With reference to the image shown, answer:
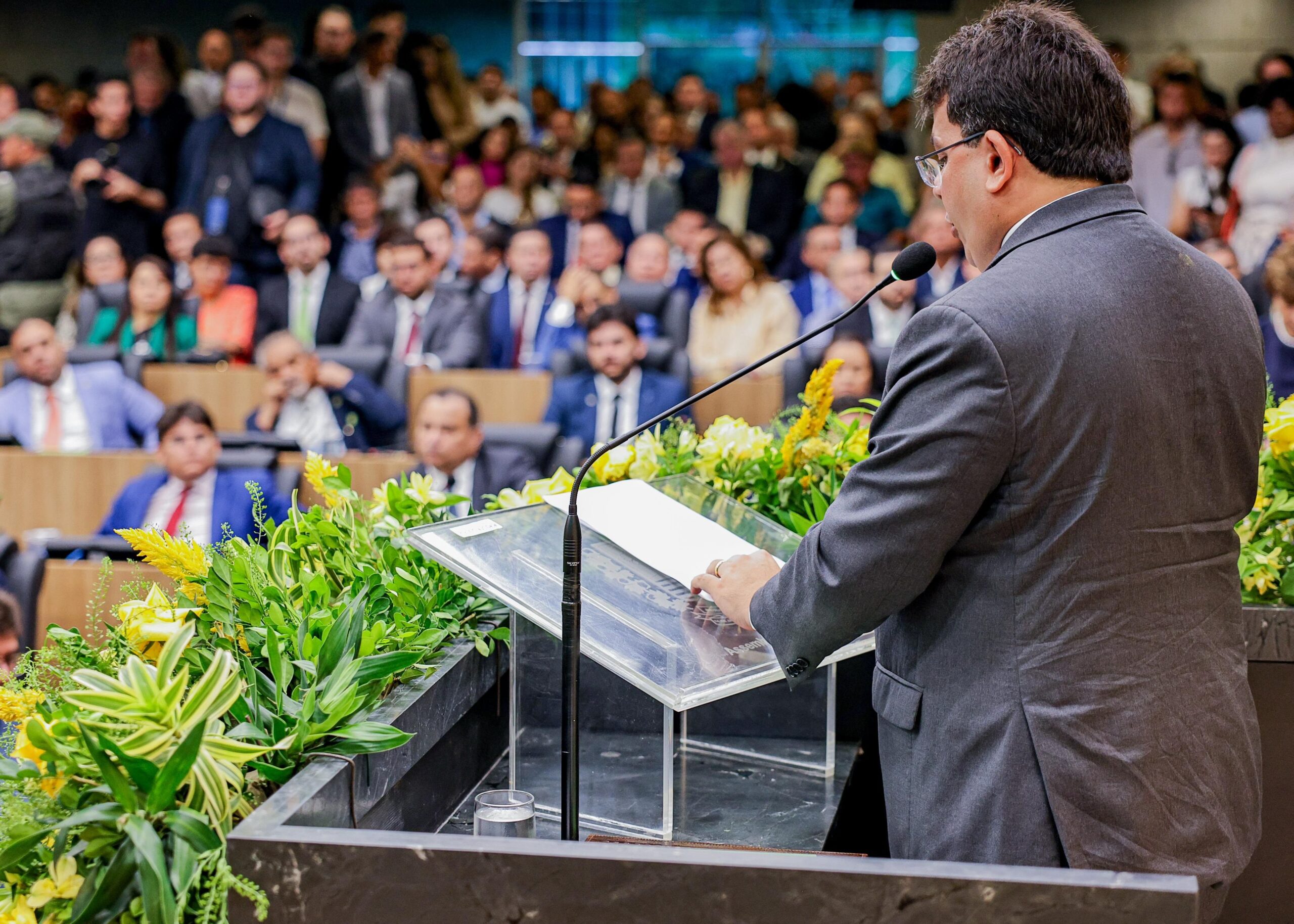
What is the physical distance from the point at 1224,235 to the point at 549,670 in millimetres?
5305

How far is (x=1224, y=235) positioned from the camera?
5902mm

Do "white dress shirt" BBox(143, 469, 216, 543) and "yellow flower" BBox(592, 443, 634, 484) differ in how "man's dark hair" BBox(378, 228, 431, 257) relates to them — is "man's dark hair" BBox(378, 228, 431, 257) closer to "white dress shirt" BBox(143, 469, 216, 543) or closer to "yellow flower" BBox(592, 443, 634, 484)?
"white dress shirt" BBox(143, 469, 216, 543)

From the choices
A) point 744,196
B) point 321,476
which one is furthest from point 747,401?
point 321,476

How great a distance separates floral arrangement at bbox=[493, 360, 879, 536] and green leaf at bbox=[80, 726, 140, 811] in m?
0.83

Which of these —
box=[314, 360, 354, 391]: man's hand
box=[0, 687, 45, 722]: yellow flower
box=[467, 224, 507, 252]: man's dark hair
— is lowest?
box=[0, 687, 45, 722]: yellow flower

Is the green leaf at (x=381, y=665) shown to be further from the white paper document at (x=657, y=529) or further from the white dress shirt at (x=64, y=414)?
the white dress shirt at (x=64, y=414)

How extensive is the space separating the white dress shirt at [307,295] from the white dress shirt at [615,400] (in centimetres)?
174

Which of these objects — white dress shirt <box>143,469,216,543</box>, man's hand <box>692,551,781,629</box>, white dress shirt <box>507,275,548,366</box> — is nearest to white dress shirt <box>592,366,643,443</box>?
white dress shirt <box>507,275,548,366</box>

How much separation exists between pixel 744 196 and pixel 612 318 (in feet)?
8.18

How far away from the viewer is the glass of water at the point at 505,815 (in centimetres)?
124

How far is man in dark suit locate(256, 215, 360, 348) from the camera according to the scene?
5738 mm

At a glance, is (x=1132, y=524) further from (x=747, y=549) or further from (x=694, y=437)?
(x=694, y=437)

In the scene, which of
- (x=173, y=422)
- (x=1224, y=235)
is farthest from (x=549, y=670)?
(x=1224, y=235)

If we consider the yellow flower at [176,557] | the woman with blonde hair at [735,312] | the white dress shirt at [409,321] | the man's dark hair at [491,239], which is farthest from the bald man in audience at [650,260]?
the yellow flower at [176,557]
